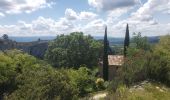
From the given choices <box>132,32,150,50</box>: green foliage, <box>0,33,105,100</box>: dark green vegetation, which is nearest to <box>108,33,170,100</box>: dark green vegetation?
<box>0,33,105,100</box>: dark green vegetation

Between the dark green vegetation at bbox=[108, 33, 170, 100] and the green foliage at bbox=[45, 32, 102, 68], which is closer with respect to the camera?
the dark green vegetation at bbox=[108, 33, 170, 100]

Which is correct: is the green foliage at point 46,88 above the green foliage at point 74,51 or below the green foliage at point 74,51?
above

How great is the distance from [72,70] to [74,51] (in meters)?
28.0

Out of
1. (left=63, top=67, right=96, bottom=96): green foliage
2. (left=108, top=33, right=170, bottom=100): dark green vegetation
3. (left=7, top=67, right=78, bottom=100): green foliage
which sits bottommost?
(left=63, top=67, right=96, bottom=96): green foliage

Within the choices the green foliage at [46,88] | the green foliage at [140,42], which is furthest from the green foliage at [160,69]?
the green foliage at [140,42]

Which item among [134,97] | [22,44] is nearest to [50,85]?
[134,97]

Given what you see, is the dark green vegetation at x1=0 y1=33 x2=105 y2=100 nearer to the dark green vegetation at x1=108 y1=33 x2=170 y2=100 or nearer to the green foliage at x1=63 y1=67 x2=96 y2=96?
the green foliage at x1=63 y1=67 x2=96 y2=96

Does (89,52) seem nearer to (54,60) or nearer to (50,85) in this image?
(54,60)

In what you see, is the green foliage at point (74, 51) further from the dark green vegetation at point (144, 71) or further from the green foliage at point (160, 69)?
the green foliage at point (160, 69)

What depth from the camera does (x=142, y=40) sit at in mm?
69438

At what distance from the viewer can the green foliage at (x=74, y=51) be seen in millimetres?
71250

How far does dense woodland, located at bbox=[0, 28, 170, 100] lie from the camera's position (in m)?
17.0

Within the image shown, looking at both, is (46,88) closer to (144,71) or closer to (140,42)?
(144,71)

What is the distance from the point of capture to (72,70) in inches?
1743
